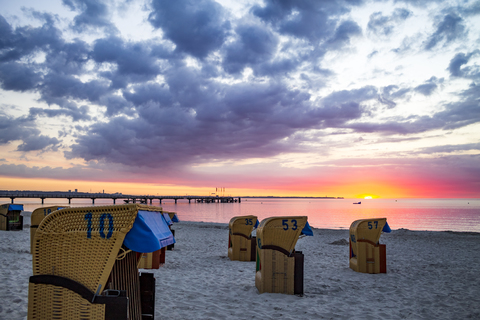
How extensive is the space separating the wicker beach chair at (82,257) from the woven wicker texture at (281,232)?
13.4ft

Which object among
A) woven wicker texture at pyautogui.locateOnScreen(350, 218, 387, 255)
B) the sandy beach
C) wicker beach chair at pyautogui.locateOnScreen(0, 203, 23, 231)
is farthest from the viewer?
wicker beach chair at pyautogui.locateOnScreen(0, 203, 23, 231)

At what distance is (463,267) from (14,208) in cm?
2299

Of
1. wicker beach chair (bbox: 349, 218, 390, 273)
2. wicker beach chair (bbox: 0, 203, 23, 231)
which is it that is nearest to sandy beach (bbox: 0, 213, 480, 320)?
wicker beach chair (bbox: 349, 218, 390, 273)

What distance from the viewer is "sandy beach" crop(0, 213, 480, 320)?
239 inches

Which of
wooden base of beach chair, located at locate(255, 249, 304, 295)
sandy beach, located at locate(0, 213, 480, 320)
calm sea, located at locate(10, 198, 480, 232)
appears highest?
wooden base of beach chair, located at locate(255, 249, 304, 295)

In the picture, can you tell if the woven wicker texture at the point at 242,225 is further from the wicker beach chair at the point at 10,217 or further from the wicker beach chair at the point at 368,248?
the wicker beach chair at the point at 10,217

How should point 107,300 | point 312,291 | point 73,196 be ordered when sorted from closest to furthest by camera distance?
point 107,300, point 312,291, point 73,196

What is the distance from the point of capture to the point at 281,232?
7.25 meters

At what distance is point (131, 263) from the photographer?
443 cm

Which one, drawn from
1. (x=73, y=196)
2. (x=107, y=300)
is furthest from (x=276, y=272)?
(x=73, y=196)

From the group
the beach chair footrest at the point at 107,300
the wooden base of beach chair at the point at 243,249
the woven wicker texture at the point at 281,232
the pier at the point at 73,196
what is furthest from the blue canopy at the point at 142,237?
the pier at the point at 73,196

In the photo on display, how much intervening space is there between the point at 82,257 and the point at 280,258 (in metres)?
4.79

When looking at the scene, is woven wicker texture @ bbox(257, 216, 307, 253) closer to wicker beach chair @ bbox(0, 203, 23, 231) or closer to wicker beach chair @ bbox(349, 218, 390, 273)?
wicker beach chair @ bbox(349, 218, 390, 273)

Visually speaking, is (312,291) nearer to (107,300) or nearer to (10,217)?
(107,300)
